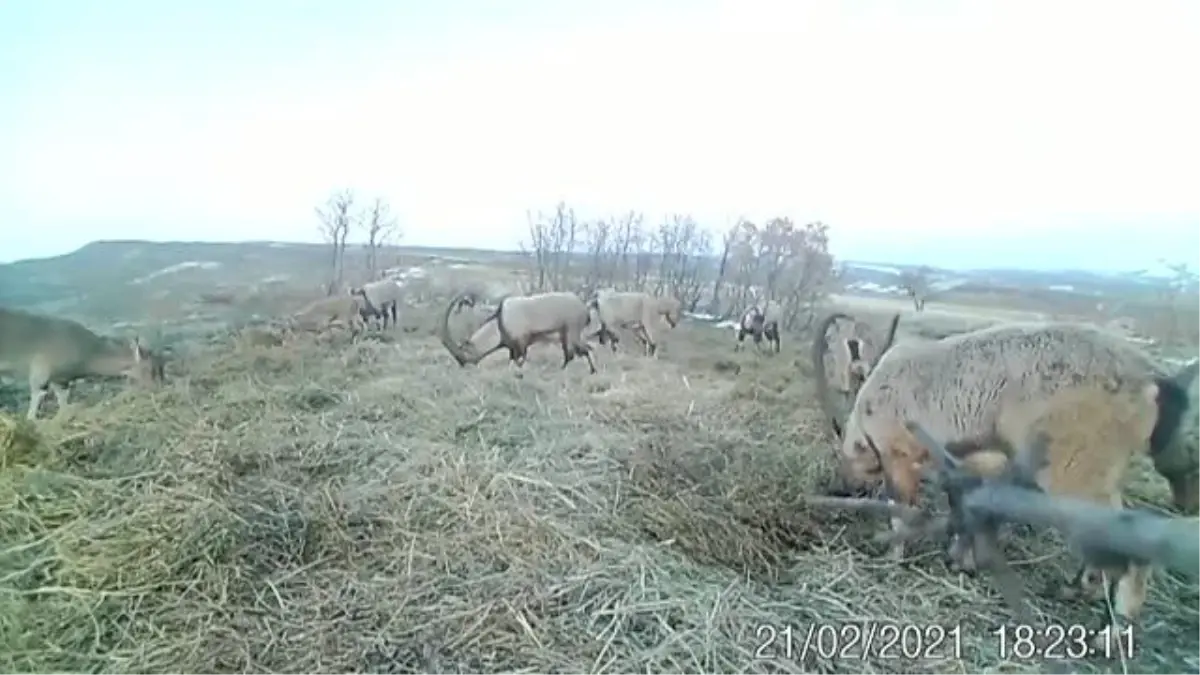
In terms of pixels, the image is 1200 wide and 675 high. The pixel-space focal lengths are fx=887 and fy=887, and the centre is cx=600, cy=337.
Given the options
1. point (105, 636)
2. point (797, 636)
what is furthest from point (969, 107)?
point (105, 636)

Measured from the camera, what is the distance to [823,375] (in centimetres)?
156

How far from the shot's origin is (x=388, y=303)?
1687 millimetres

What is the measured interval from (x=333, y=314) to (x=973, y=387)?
1155 millimetres

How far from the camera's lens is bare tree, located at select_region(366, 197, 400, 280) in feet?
5.46

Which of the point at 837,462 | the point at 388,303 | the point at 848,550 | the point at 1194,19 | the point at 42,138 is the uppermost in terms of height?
the point at 1194,19

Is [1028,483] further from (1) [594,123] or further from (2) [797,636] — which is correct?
(1) [594,123]

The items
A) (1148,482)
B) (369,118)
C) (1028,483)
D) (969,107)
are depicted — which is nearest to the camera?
(1028,483)

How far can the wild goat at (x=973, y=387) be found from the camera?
134 cm

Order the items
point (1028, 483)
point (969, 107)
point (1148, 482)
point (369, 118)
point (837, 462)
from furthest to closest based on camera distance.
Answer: point (369, 118) → point (837, 462) → point (969, 107) → point (1148, 482) → point (1028, 483)

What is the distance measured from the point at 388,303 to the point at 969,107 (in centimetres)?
108

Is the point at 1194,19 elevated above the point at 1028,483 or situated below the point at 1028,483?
above

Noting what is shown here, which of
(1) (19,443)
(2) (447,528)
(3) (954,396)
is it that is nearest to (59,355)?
(1) (19,443)

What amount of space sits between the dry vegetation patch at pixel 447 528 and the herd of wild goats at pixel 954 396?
56 mm

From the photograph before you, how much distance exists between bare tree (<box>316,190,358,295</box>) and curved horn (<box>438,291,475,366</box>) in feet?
0.70
